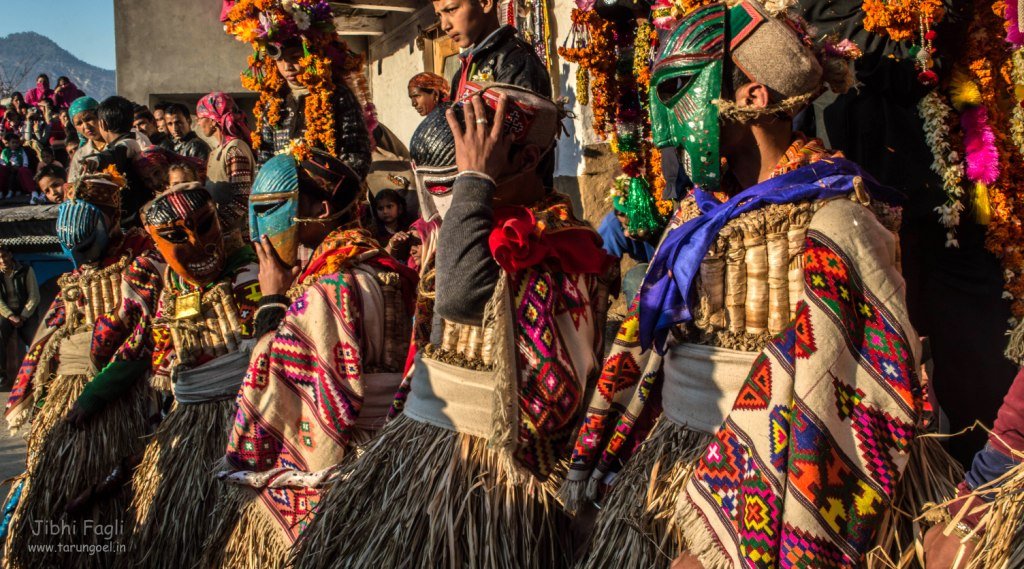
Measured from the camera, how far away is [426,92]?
8.06 m

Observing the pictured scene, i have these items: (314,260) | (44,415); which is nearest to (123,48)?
(44,415)

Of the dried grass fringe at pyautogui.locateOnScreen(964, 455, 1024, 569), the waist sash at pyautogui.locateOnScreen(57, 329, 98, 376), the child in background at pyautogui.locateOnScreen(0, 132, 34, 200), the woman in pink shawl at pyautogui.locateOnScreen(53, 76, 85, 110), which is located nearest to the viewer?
the dried grass fringe at pyautogui.locateOnScreen(964, 455, 1024, 569)

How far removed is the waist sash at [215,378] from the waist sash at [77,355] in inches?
50.8

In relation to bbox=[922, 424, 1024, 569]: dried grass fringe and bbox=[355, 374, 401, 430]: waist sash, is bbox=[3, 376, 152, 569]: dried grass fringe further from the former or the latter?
bbox=[922, 424, 1024, 569]: dried grass fringe

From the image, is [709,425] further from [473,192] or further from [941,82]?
[941,82]

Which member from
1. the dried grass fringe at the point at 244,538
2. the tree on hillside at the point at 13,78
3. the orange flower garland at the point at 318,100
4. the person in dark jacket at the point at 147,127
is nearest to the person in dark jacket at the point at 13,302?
the person in dark jacket at the point at 147,127

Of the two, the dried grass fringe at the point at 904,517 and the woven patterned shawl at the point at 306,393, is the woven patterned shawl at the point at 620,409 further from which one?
the woven patterned shawl at the point at 306,393

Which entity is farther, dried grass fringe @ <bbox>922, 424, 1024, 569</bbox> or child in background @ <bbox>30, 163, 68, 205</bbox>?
child in background @ <bbox>30, 163, 68, 205</bbox>

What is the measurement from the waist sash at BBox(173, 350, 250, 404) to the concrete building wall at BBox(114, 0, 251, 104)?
13.2 metres

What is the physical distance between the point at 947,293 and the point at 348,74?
4.59 m

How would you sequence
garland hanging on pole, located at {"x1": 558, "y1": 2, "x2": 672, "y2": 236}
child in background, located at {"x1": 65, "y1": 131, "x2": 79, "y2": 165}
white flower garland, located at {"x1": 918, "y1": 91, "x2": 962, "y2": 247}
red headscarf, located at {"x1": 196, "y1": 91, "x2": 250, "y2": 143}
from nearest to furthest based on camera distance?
1. white flower garland, located at {"x1": 918, "y1": 91, "x2": 962, "y2": 247}
2. garland hanging on pole, located at {"x1": 558, "y1": 2, "x2": 672, "y2": 236}
3. red headscarf, located at {"x1": 196, "y1": 91, "x2": 250, "y2": 143}
4. child in background, located at {"x1": 65, "y1": 131, "x2": 79, "y2": 165}

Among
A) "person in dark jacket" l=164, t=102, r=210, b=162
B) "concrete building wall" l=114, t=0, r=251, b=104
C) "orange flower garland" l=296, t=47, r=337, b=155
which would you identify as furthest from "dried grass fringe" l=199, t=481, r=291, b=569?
"concrete building wall" l=114, t=0, r=251, b=104

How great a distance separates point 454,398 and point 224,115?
6.69 metres

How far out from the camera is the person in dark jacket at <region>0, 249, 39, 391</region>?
12.2 m
